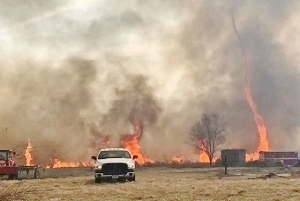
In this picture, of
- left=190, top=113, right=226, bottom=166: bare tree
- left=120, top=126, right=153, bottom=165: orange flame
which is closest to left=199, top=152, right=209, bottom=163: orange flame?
left=190, top=113, right=226, bottom=166: bare tree

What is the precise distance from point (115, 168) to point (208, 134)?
80857mm

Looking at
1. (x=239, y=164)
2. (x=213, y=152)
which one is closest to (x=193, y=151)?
(x=213, y=152)

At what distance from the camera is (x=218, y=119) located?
111438 mm

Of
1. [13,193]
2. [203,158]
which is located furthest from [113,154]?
[203,158]

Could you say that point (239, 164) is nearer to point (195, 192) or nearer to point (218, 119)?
point (218, 119)

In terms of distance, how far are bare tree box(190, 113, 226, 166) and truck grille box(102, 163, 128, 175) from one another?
7825 centimetres

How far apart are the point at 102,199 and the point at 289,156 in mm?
65397

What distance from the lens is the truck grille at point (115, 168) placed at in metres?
33.6

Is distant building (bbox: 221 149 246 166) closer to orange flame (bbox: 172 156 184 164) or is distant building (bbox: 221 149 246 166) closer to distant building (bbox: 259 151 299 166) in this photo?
distant building (bbox: 259 151 299 166)

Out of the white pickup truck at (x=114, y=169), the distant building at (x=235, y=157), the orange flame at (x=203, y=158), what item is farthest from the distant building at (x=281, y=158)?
the white pickup truck at (x=114, y=169)

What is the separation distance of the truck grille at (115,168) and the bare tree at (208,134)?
257 ft

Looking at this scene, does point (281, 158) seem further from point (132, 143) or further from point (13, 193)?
point (13, 193)

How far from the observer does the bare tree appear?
111 meters

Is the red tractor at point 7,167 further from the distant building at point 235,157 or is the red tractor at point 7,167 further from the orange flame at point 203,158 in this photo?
the orange flame at point 203,158
